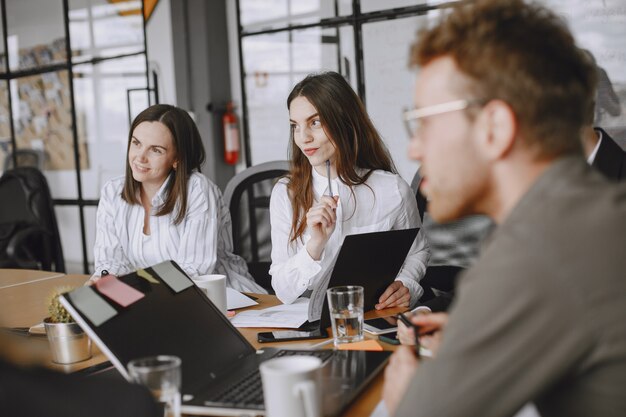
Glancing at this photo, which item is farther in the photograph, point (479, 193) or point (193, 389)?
point (193, 389)

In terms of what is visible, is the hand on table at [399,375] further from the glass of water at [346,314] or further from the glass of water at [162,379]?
the glass of water at [346,314]

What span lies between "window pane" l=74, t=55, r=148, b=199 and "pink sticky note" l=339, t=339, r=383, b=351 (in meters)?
3.95

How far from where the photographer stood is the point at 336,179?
7.79 feet

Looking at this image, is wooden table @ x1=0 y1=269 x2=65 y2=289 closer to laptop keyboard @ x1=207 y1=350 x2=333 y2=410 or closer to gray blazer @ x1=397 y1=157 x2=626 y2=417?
laptop keyboard @ x1=207 y1=350 x2=333 y2=410

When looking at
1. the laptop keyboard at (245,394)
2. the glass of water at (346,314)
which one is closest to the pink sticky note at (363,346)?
the glass of water at (346,314)

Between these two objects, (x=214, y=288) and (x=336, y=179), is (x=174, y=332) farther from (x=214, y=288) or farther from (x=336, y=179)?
(x=336, y=179)

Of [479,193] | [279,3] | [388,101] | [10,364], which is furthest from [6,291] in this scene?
[279,3]

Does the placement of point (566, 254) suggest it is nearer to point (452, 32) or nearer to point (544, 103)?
point (544, 103)

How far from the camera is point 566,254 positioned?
73cm

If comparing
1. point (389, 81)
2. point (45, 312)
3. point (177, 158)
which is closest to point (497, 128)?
point (45, 312)

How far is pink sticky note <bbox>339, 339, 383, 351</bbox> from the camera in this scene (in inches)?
57.1

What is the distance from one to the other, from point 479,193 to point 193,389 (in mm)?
593

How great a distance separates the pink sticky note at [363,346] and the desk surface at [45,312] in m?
0.02

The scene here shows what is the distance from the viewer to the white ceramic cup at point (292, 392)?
955mm
